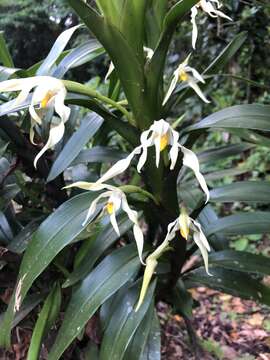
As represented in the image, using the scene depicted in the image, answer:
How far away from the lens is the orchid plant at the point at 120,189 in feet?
2.34

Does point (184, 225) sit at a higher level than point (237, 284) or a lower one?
higher

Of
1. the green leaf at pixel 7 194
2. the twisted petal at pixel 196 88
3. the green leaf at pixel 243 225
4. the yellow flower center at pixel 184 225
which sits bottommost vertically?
the green leaf at pixel 243 225

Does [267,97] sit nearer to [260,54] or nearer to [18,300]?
[260,54]

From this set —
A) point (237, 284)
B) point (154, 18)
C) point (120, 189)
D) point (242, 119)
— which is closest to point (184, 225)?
point (120, 189)

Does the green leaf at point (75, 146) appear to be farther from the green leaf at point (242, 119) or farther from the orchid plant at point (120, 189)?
the green leaf at point (242, 119)

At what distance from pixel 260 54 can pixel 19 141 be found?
1848 mm

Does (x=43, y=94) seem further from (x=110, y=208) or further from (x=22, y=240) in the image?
(x=22, y=240)

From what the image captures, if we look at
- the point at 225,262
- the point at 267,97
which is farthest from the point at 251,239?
the point at 225,262

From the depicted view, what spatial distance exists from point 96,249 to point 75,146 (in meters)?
0.23

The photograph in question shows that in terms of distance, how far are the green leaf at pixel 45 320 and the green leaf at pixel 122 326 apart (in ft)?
0.45

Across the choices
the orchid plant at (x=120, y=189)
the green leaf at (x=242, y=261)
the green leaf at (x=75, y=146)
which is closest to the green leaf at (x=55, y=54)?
the orchid plant at (x=120, y=189)

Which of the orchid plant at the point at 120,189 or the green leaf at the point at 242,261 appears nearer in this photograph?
the orchid plant at the point at 120,189

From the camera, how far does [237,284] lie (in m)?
0.99

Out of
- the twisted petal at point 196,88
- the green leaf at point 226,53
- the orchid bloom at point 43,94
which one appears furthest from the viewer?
the green leaf at point 226,53
